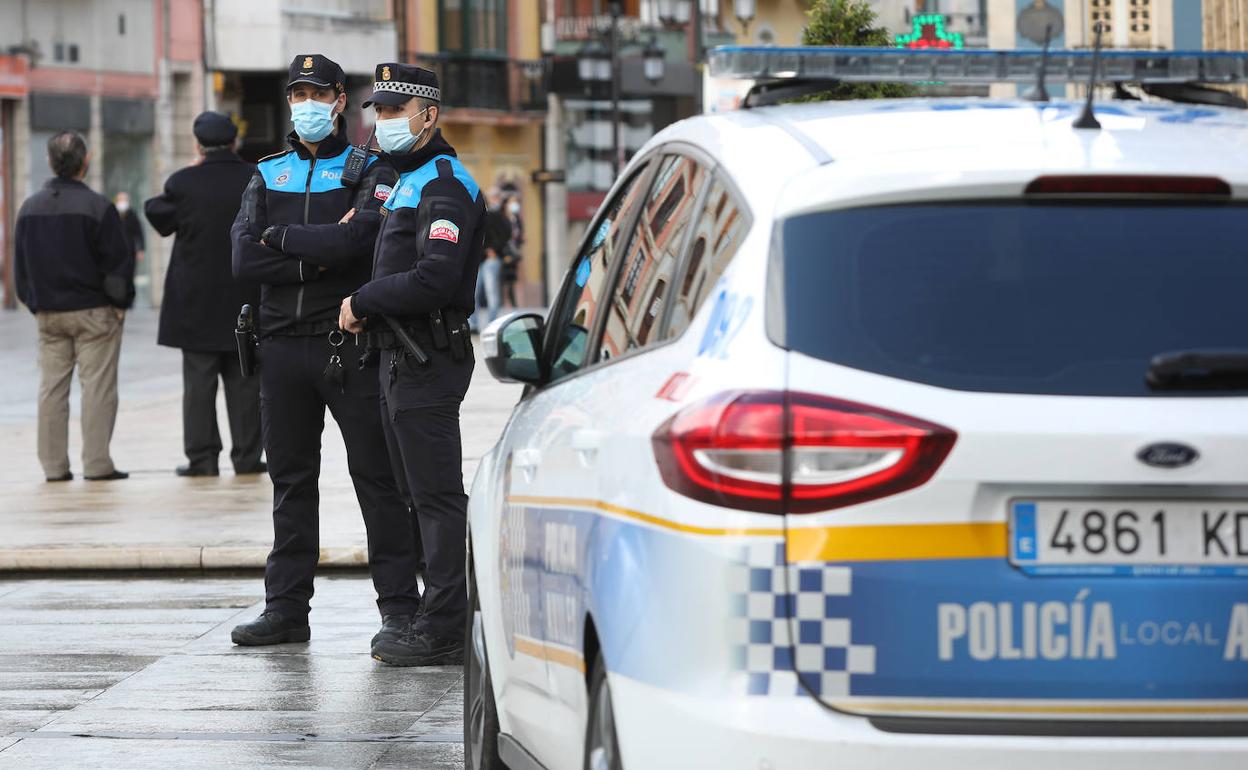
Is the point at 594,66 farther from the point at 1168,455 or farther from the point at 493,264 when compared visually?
the point at 1168,455

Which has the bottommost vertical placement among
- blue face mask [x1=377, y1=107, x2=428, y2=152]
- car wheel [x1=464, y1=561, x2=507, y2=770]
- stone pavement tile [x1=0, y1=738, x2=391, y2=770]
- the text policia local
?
stone pavement tile [x1=0, y1=738, x2=391, y2=770]

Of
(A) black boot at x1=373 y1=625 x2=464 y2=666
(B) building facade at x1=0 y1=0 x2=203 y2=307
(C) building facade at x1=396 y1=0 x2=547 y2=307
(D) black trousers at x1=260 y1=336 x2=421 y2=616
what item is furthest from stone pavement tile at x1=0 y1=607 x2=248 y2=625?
(C) building facade at x1=396 y1=0 x2=547 y2=307

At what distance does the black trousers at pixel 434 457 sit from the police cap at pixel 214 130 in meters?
6.59

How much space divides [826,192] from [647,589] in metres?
0.67

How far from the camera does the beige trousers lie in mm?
15320

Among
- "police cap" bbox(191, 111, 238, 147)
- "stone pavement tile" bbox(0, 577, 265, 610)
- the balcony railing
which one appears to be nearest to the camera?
"stone pavement tile" bbox(0, 577, 265, 610)

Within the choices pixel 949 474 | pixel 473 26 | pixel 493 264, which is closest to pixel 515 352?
pixel 949 474

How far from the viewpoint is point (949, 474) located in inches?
153

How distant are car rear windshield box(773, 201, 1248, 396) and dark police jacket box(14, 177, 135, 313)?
37.8 ft

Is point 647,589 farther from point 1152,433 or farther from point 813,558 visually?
point 1152,433

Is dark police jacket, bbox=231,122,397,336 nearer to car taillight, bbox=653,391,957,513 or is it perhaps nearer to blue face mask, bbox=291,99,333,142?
blue face mask, bbox=291,99,333,142

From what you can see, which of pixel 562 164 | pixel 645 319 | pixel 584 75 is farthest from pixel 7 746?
pixel 562 164

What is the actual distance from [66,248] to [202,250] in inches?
31.2

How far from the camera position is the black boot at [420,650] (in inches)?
336
